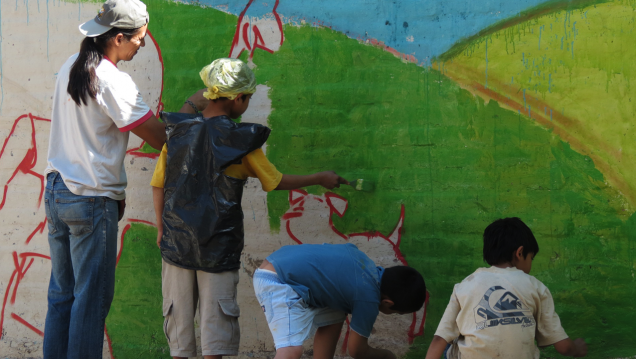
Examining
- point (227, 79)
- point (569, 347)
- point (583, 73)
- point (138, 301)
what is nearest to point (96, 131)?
point (227, 79)

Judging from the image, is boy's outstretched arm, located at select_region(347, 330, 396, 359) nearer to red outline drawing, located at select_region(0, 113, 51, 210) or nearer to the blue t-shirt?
the blue t-shirt

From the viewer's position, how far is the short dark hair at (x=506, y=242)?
2438 millimetres

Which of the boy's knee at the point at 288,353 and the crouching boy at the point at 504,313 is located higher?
the crouching boy at the point at 504,313

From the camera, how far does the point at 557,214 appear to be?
2936mm

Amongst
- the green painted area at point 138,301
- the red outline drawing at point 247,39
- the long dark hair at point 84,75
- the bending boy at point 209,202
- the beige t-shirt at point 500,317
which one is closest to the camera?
the beige t-shirt at point 500,317

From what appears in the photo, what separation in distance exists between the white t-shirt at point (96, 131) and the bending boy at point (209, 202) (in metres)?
0.20

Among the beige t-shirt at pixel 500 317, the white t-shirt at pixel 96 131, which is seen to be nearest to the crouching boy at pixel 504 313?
the beige t-shirt at pixel 500 317

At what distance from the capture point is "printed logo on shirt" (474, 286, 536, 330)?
7.47 feet

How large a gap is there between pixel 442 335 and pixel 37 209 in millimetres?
2519

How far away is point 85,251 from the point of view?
7.91 ft

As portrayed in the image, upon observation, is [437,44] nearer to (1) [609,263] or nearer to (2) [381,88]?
(2) [381,88]

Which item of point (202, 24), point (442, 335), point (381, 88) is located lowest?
point (442, 335)

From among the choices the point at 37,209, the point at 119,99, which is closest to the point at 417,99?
the point at 119,99

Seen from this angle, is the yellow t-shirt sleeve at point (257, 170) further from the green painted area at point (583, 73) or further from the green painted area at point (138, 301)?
the green painted area at point (583, 73)
